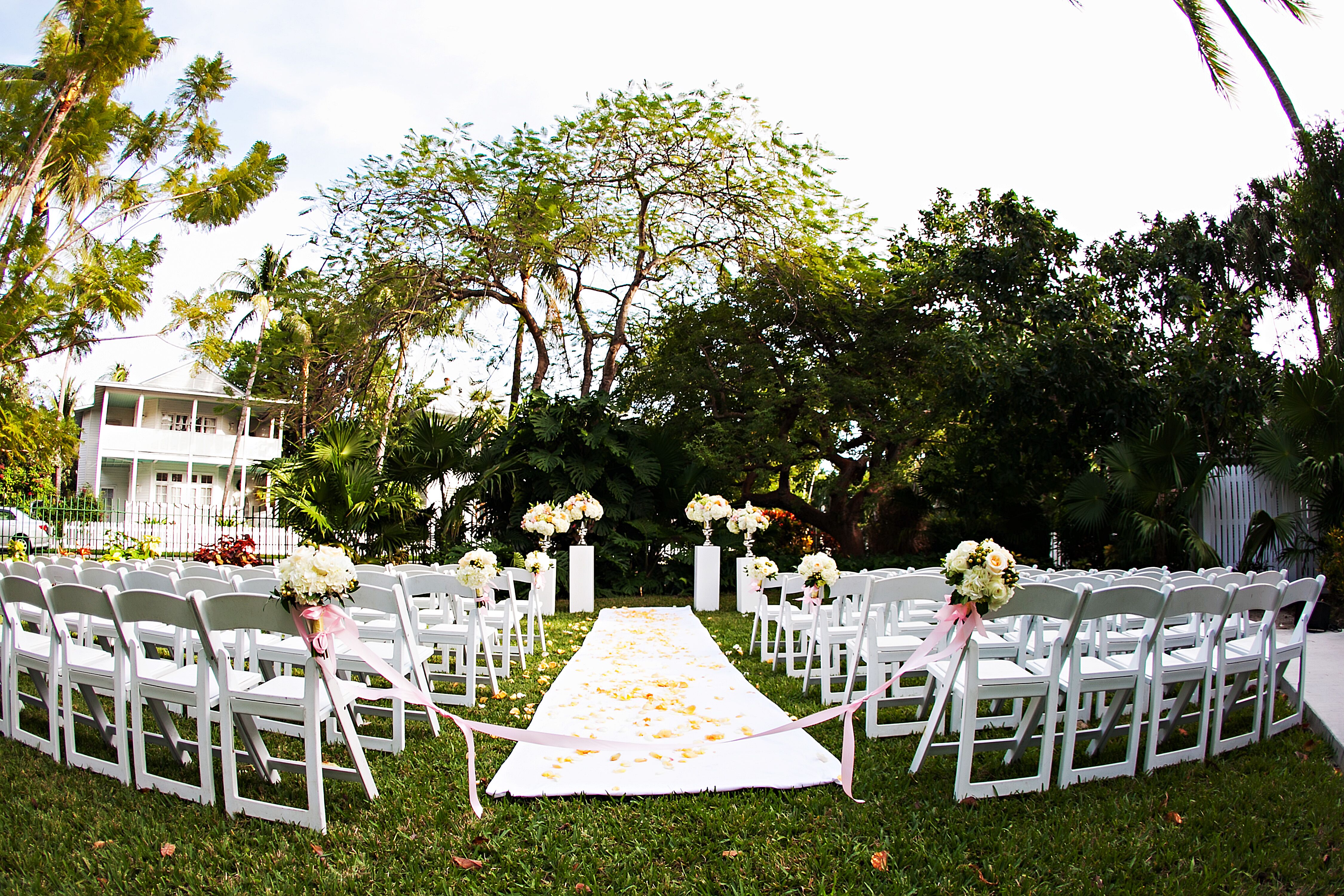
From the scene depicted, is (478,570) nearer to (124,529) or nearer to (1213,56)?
(1213,56)

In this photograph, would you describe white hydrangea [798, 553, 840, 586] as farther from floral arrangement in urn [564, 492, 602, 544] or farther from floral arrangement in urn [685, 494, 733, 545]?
floral arrangement in urn [564, 492, 602, 544]

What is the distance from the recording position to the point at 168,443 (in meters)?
25.7

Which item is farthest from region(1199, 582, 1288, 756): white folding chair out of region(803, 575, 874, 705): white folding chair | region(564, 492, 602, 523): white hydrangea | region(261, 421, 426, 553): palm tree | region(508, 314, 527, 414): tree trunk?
region(508, 314, 527, 414): tree trunk

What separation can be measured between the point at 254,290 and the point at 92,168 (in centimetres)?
1701

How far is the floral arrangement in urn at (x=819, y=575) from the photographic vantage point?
19.3ft

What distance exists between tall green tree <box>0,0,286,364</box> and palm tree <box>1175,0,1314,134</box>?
14.4m

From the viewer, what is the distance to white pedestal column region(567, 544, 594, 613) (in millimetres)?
11289

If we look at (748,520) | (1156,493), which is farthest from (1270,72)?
(748,520)

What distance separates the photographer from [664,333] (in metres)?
15.0

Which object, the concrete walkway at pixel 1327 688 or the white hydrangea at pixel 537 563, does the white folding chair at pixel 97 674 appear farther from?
the concrete walkway at pixel 1327 688

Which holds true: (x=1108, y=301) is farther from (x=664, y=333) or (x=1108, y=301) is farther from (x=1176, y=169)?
(x=664, y=333)

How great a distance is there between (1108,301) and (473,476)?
10.5 m

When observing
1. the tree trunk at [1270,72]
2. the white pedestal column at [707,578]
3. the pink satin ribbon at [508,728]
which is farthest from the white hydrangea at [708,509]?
the tree trunk at [1270,72]

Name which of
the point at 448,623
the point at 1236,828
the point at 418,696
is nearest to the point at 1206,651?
the point at 1236,828
